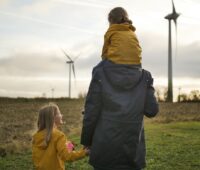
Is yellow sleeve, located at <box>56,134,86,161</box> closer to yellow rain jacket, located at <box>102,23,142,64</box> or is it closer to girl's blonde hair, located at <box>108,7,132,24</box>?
yellow rain jacket, located at <box>102,23,142,64</box>

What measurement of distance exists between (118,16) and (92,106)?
3.19 ft

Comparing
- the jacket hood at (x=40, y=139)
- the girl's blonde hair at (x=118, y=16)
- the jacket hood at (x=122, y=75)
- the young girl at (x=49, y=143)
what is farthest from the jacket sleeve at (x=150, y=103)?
the jacket hood at (x=40, y=139)

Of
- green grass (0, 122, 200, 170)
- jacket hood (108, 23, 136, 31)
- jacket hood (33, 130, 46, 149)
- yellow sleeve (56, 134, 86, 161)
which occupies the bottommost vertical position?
green grass (0, 122, 200, 170)

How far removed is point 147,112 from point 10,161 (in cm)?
633

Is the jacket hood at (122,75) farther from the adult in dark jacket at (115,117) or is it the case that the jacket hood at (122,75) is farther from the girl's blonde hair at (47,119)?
the girl's blonde hair at (47,119)

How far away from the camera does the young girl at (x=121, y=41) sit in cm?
500

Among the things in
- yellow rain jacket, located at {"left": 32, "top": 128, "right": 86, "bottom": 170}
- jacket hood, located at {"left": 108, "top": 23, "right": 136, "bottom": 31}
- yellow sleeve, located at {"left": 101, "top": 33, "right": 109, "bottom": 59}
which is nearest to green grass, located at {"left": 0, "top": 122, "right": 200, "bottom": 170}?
yellow rain jacket, located at {"left": 32, "top": 128, "right": 86, "bottom": 170}

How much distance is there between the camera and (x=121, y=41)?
5016 mm

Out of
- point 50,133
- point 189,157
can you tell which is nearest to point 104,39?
point 50,133

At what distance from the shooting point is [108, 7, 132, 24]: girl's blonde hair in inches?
202

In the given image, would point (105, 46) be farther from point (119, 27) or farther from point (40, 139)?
point (40, 139)

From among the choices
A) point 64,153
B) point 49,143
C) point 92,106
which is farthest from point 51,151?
point 92,106

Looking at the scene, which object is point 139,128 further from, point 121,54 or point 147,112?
point 121,54

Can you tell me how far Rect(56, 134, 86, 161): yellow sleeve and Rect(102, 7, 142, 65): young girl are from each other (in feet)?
3.45
